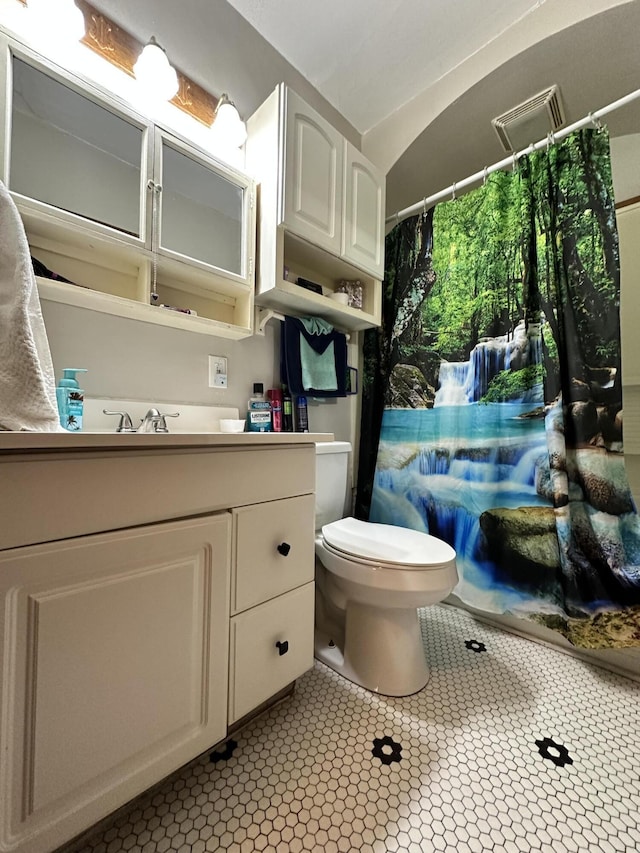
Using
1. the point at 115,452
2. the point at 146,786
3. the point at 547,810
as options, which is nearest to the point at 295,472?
the point at 115,452

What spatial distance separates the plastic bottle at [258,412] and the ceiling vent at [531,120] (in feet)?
5.19

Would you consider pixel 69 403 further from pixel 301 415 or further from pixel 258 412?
pixel 301 415

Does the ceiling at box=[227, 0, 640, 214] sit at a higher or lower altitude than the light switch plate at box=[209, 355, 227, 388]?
higher

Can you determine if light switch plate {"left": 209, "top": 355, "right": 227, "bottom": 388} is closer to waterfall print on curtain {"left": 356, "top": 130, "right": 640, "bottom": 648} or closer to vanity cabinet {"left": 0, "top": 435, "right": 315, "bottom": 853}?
vanity cabinet {"left": 0, "top": 435, "right": 315, "bottom": 853}

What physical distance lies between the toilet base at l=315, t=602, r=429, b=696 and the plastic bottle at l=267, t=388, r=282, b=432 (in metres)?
0.73

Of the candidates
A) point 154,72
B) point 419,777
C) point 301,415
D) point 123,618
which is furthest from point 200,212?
point 419,777

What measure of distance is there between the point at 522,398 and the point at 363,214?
3.40 feet

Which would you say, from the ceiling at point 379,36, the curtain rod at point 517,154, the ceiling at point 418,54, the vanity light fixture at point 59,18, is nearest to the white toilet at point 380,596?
the curtain rod at point 517,154

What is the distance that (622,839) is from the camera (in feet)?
2.23

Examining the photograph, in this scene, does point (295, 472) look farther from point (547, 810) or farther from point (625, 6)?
point (625, 6)

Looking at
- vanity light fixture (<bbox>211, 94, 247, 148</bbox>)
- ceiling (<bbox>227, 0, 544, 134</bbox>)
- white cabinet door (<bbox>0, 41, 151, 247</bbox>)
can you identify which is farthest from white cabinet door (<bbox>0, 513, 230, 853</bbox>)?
ceiling (<bbox>227, 0, 544, 134</bbox>)

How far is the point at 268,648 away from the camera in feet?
2.79

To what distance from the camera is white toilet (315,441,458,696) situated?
98 centimetres

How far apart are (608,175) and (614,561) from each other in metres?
1.27
